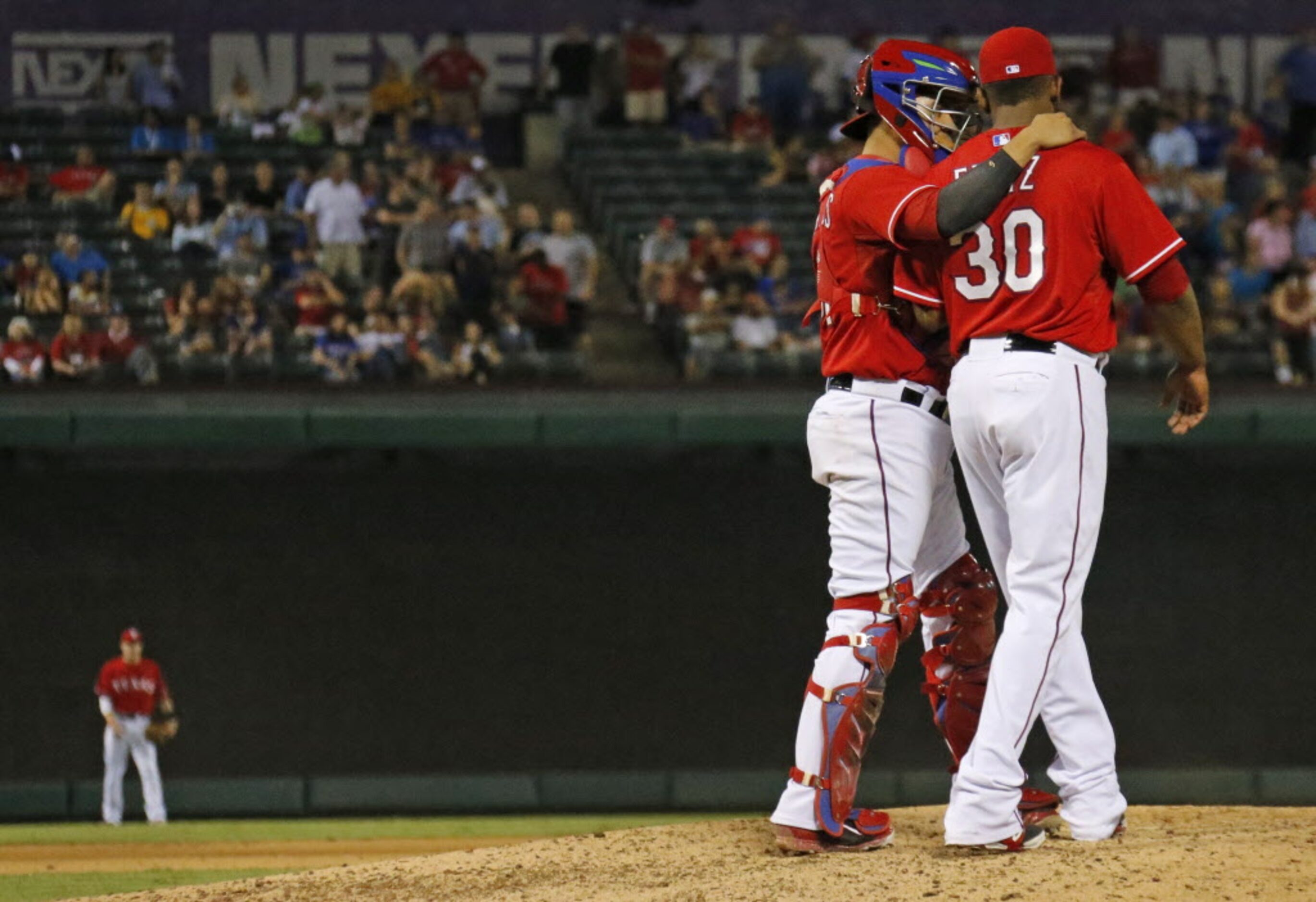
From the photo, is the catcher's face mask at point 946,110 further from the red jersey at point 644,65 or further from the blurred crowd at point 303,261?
the red jersey at point 644,65

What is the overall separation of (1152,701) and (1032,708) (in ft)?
21.4

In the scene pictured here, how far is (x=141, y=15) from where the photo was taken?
17250 millimetres

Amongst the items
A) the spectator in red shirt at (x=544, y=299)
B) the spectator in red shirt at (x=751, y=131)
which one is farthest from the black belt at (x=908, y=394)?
the spectator in red shirt at (x=751, y=131)

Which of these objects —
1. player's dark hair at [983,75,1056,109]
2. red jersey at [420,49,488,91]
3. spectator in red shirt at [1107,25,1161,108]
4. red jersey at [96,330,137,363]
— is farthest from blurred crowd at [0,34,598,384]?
player's dark hair at [983,75,1056,109]

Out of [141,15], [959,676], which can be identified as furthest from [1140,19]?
[959,676]

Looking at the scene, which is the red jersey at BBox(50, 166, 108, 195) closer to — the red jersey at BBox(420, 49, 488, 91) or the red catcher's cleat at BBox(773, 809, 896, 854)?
the red jersey at BBox(420, 49, 488, 91)

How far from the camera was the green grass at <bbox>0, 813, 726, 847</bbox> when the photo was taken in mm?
10383

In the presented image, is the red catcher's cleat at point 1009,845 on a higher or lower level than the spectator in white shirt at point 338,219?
lower

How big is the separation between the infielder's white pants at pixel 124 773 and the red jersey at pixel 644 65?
7.30m

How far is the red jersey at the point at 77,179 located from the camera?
518 inches

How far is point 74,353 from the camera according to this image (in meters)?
10.8

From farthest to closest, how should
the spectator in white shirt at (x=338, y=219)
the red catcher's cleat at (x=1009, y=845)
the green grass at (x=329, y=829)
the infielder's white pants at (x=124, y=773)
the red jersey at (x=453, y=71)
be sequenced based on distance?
the red jersey at (x=453, y=71)
the spectator in white shirt at (x=338, y=219)
the infielder's white pants at (x=124, y=773)
the green grass at (x=329, y=829)
the red catcher's cleat at (x=1009, y=845)

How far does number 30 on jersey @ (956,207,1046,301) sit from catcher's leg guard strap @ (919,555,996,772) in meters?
0.81

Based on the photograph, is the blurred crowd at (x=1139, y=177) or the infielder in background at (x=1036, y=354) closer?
the infielder in background at (x=1036, y=354)
